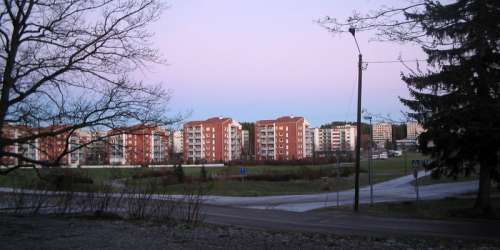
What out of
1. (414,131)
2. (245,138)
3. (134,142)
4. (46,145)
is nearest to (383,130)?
(414,131)

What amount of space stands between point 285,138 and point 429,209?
124 meters

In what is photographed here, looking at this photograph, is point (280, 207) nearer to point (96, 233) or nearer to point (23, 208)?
point (23, 208)

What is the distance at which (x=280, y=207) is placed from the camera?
35.1 metres

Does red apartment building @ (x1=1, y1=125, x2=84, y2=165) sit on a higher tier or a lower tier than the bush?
higher

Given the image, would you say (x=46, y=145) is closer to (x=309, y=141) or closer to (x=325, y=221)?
(x=325, y=221)

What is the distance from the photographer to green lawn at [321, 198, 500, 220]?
28.7m

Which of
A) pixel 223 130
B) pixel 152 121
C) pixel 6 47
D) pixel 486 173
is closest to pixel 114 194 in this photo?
pixel 152 121

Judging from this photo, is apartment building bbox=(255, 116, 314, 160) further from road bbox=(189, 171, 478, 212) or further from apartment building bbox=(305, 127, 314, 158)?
road bbox=(189, 171, 478, 212)

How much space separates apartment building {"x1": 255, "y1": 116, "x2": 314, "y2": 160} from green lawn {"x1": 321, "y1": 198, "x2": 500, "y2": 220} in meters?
116

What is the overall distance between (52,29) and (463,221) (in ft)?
64.2

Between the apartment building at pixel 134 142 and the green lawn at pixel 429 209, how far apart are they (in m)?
16.3

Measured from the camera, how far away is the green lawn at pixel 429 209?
28672mm

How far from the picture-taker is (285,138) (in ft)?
509

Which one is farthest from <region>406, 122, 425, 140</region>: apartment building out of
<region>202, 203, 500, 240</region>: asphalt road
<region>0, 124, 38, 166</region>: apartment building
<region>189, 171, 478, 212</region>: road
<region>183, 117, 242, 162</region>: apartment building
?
<region>183, 117, 242, 162</region>: apartment building
